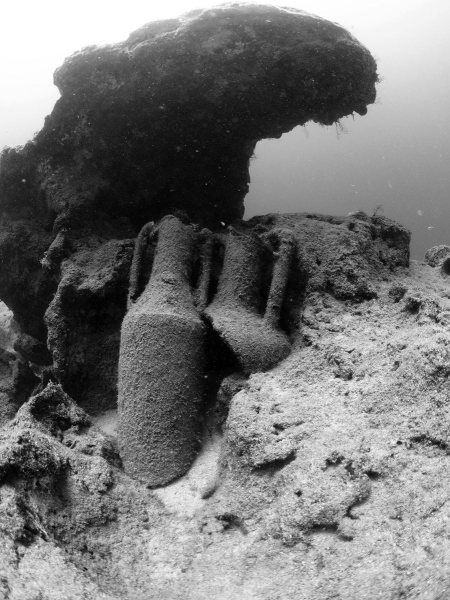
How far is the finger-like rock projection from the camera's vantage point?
110 inches

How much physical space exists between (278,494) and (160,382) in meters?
1.14

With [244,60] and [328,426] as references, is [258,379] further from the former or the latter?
[244,60]

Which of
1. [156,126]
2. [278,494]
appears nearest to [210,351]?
[278,494]

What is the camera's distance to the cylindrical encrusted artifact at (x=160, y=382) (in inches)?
107

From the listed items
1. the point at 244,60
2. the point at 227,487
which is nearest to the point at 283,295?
the point at 227,487

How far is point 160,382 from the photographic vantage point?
2.92 m

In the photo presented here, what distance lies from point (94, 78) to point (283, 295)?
273cm

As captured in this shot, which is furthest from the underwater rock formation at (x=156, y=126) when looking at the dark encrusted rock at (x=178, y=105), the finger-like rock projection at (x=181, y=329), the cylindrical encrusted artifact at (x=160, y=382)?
the cylindrical encrusted artifact at (x=160, y=382)

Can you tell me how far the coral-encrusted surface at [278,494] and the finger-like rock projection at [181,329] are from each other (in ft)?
0.54

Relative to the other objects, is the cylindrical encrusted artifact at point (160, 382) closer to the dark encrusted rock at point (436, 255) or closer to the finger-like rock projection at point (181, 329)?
the finger-like rock projection at point (181, 329)

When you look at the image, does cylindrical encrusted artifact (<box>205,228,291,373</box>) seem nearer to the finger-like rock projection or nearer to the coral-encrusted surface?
the finger-like rock projection

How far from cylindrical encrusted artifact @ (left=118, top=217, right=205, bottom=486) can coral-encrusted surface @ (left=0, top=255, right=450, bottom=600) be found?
13 centimetres

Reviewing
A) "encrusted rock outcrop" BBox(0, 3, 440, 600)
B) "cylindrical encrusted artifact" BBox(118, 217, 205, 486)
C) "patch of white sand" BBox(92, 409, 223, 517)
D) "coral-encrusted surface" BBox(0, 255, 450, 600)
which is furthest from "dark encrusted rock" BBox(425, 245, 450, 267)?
"patch of white sand" BBox(92, 409, 223, 517)

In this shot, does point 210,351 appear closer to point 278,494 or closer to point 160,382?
point 160,382
